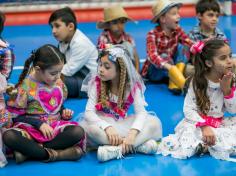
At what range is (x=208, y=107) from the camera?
2.84 m

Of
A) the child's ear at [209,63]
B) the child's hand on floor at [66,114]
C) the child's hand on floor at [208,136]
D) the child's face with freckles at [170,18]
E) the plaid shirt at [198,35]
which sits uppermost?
the child's face with freckles at [170,18]

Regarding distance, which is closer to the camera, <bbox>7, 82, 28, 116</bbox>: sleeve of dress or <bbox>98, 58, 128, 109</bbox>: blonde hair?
<bbox>7, 82, 28, 116</bbox>: sleeve of dress

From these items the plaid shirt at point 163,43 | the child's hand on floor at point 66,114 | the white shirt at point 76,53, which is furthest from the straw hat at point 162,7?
the child's hand on floor at point 66,114

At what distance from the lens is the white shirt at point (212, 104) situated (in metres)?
2.81

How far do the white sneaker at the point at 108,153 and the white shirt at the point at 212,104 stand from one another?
0.44 meters

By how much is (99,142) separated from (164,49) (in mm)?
1578

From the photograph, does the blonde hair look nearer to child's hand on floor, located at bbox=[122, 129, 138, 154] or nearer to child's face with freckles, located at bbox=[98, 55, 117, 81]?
child's face with freckles, located at bbox=[98, 55, 117, 81]

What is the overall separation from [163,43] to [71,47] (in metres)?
0.77

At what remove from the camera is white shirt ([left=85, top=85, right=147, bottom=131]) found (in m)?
2.76

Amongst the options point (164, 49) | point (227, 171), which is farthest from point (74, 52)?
point (227, 171)

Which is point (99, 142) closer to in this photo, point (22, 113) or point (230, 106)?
point (22, 113)

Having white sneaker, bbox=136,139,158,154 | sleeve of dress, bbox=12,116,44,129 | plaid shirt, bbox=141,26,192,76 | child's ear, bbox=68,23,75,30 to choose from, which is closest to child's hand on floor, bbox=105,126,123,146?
white sneaker, bbox=136,139,158,154

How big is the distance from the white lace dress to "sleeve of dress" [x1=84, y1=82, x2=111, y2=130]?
0.33 meters

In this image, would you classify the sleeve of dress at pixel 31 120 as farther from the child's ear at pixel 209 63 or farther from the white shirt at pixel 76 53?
the white shirt at pixel 76 53
